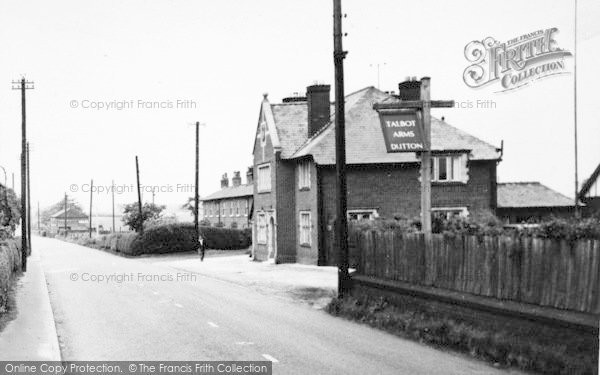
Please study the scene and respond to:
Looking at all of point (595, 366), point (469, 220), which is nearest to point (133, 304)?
point (469, 220)

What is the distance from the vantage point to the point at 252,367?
980 cm

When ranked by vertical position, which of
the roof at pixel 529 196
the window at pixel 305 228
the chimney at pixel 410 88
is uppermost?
the chimney at pixel 410 88

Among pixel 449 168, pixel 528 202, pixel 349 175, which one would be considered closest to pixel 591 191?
pixel 528 202

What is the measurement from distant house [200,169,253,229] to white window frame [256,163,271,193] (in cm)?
2046

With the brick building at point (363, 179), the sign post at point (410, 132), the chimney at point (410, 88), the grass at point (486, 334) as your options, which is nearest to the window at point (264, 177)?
the brick building at point (363, 179)

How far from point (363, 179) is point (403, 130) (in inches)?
645

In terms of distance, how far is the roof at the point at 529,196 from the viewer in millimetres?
38562

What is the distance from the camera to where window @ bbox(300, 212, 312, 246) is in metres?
32.3

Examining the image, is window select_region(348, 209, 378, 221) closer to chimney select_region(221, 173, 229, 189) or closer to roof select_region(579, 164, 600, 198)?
roof select_region(579, 164, 600, 198)

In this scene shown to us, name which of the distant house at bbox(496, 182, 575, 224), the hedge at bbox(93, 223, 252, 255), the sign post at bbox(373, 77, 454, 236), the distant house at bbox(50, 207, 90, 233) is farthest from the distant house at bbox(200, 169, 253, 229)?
the distant house at bbox(50, 207, 90, 233)

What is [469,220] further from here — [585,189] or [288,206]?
[585,189]

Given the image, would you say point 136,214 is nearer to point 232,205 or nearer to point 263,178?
point 232,205

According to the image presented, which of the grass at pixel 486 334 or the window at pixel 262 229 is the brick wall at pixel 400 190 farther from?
the grass at pixel 486 334

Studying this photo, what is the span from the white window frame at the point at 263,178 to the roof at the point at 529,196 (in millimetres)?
14314
